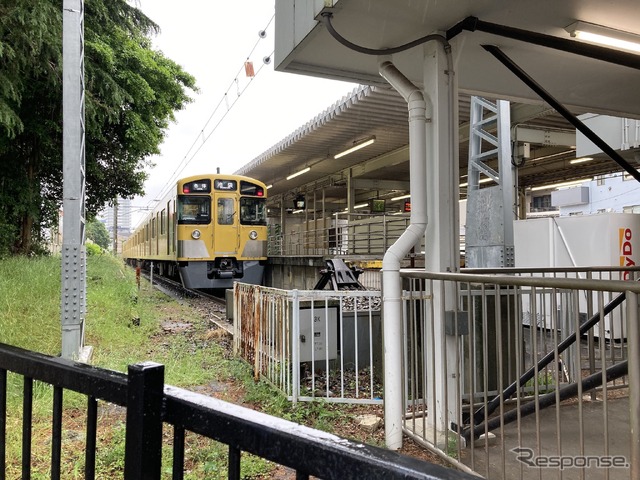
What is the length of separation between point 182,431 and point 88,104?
10056mm

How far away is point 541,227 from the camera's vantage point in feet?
28.7

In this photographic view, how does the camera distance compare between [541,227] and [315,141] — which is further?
[315,141]

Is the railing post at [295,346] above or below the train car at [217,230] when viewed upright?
below

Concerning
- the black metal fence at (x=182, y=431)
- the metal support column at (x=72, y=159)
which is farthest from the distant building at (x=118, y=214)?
the black metal fence at (x=182, y=431)

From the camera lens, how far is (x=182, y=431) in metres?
1.16

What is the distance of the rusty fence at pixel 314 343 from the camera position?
478 centimetres

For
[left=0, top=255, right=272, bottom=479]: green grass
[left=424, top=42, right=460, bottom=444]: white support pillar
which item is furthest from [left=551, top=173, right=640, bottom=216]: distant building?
[left=424, top=42, right=460, bottom=444]: white support pillar

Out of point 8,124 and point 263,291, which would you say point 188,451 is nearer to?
point 263,291

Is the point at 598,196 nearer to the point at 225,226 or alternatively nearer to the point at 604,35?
the point at 225,226

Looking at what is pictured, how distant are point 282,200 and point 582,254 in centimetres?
1986

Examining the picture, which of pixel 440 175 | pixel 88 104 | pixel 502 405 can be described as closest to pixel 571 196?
pixel 88 104

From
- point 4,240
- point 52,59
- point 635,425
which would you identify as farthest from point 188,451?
point 4,240

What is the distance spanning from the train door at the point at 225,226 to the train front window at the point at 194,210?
26cm

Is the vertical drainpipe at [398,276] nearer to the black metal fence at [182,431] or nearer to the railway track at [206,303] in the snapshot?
the black metal fence at [182,431]
